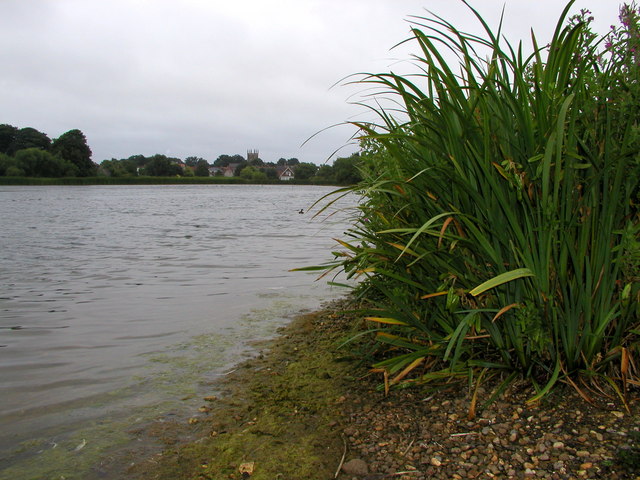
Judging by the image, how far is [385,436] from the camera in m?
→ 2.55

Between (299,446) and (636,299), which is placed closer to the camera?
(636,299)

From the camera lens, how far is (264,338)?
5.10 meters

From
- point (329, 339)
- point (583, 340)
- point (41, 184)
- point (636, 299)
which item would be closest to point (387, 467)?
point (583, 340)

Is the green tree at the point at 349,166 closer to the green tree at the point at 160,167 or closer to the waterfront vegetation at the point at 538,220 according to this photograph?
the waterfront vegetation at the point at 538,220

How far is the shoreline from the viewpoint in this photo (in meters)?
2.14

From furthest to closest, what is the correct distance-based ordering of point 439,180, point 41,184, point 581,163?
point 41,184 < point 439,180 < point 581,163

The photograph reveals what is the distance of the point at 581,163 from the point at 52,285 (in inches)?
318

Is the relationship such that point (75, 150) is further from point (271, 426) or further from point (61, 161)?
point (271, 426)

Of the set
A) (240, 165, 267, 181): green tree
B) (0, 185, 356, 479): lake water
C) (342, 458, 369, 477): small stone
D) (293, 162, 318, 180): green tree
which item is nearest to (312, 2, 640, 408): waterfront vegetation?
(342, 458, 369, 477): small stone

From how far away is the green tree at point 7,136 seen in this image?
121 meters

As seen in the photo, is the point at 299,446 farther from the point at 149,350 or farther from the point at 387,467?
the point at 149,350

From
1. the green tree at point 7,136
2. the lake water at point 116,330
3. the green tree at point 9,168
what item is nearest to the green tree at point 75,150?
the green tree at point 9,168

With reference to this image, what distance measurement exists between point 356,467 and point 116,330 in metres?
4.06

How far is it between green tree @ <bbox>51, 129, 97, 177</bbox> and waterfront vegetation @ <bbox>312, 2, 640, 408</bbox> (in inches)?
4463
